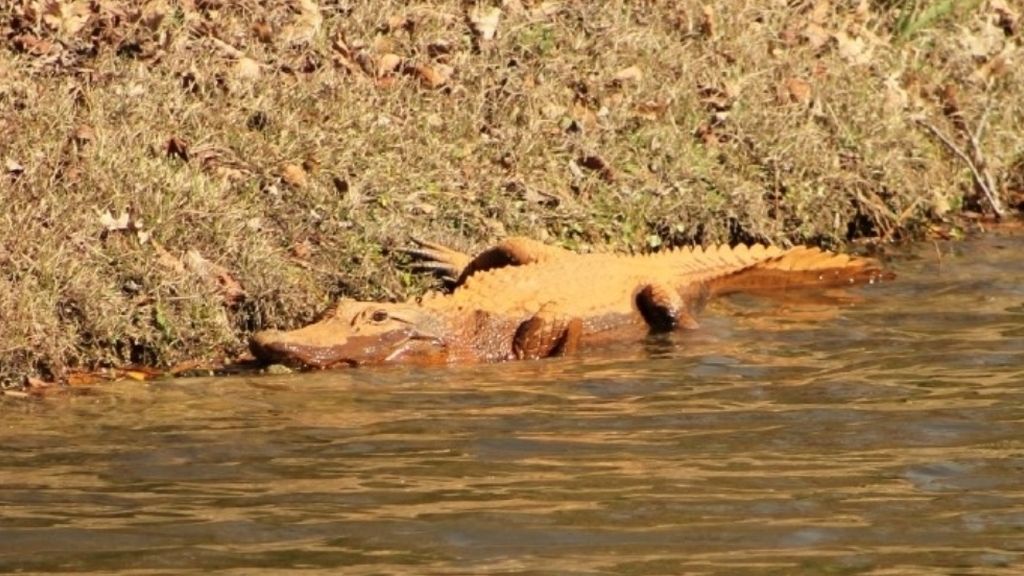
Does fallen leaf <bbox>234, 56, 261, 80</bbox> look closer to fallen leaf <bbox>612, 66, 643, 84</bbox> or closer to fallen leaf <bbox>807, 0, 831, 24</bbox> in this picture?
fallen leaf <bbox>612, 66, 643, 84</bbox>

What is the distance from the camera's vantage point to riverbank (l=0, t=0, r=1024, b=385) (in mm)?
8469

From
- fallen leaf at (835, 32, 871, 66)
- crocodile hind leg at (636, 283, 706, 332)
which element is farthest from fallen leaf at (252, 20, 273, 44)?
fallen leaf at (835, 32, 871, 66)

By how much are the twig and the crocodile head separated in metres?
3.77

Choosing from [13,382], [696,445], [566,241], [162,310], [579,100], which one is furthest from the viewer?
[579,100]

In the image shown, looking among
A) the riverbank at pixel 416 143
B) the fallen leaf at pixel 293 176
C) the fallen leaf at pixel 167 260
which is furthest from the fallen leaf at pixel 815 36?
the fallen leaf at pixel 167 260

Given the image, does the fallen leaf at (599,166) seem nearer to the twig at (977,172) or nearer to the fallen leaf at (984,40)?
the twig at (977,172)

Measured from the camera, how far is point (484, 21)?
11.0m

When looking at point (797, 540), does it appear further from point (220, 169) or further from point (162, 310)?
point (220, 169)

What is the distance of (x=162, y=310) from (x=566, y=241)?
2511 mm

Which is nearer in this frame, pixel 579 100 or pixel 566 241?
pixel 566 241

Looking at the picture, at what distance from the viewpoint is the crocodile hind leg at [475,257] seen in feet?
31.0

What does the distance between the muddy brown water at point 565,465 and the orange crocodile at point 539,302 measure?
19cm

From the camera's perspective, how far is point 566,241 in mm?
10125

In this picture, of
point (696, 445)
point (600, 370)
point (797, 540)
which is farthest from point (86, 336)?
point (797, 540)
